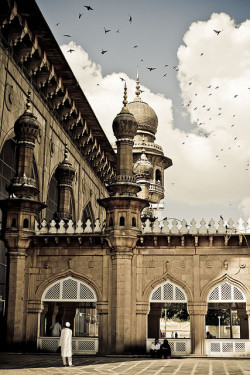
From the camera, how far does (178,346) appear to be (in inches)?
782

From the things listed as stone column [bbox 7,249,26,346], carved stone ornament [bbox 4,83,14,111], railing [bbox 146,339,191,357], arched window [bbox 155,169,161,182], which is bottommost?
railing [bbox 146,339,191,357]

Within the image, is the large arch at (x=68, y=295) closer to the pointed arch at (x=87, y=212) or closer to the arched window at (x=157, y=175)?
the pointed arch at (x=87, y=212)

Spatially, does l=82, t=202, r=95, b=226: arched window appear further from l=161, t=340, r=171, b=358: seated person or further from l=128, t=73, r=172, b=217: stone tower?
l=161, t=340, r=171, b=358: seated person

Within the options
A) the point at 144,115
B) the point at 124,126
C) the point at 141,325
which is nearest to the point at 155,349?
the point at 141,325

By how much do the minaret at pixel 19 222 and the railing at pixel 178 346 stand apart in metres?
4.52

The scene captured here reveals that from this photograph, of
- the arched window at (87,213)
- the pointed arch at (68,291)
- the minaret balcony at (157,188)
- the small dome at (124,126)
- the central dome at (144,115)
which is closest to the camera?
the pointed arch at (68,291)

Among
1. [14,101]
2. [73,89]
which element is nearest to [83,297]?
[14,101]

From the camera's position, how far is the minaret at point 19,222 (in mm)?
20062

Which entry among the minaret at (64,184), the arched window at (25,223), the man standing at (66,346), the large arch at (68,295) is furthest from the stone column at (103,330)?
the minaret at (64,184)

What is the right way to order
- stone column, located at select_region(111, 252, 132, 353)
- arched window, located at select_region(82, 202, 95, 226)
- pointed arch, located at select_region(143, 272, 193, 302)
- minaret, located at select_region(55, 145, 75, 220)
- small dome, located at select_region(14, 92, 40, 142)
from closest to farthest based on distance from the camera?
stone column, located at select_region(111, 252, 132, 353) < pointed arch, located at select_region(143, 272, 193, 302) < small dome, located at select_region(14, 92, 40, 142) < minaret, located at select_region(55, 145, 75, 220) < arched window, located at select_region(82, 202, 95, 226)

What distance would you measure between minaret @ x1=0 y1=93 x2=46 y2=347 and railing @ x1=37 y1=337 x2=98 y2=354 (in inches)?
28.3

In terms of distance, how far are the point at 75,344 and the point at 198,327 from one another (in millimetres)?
4355

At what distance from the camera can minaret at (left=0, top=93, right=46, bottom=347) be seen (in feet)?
65.8

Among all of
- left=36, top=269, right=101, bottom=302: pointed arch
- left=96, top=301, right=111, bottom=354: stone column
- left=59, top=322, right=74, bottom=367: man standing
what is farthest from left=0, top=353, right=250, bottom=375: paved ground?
left=36, top=269, right=101, bottom=302: pointed arch
